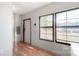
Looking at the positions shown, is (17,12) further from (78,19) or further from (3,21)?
(78,19)

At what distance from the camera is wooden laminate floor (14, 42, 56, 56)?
1.86 metres

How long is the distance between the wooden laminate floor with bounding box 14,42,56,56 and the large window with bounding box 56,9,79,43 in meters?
0.36

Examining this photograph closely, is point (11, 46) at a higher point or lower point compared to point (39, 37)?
lower

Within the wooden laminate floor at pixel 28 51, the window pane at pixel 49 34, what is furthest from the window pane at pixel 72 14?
the wooden laminate floor at pixel 28 51

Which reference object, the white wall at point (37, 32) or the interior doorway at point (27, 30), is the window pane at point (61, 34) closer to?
the white wall at point (37, 32)

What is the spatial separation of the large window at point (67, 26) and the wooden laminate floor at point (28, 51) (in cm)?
36

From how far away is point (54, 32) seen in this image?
6.72 feet

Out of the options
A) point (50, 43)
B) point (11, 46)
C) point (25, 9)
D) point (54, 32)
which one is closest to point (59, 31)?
point (54, 32)

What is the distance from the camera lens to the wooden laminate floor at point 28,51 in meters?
1.86

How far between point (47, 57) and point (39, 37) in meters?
0.48

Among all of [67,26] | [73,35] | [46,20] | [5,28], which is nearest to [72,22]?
[67,26]

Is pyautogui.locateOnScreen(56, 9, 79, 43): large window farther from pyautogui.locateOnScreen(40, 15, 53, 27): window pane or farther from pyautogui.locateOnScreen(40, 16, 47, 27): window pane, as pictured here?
pyautogui.locateOnScreen(40, 16, 47, 27): window pane

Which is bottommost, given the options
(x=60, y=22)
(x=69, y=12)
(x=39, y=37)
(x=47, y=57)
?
(x=47, y=57)

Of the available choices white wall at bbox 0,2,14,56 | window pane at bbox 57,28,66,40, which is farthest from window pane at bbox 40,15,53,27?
white wall at bbox 0,2,14,56
